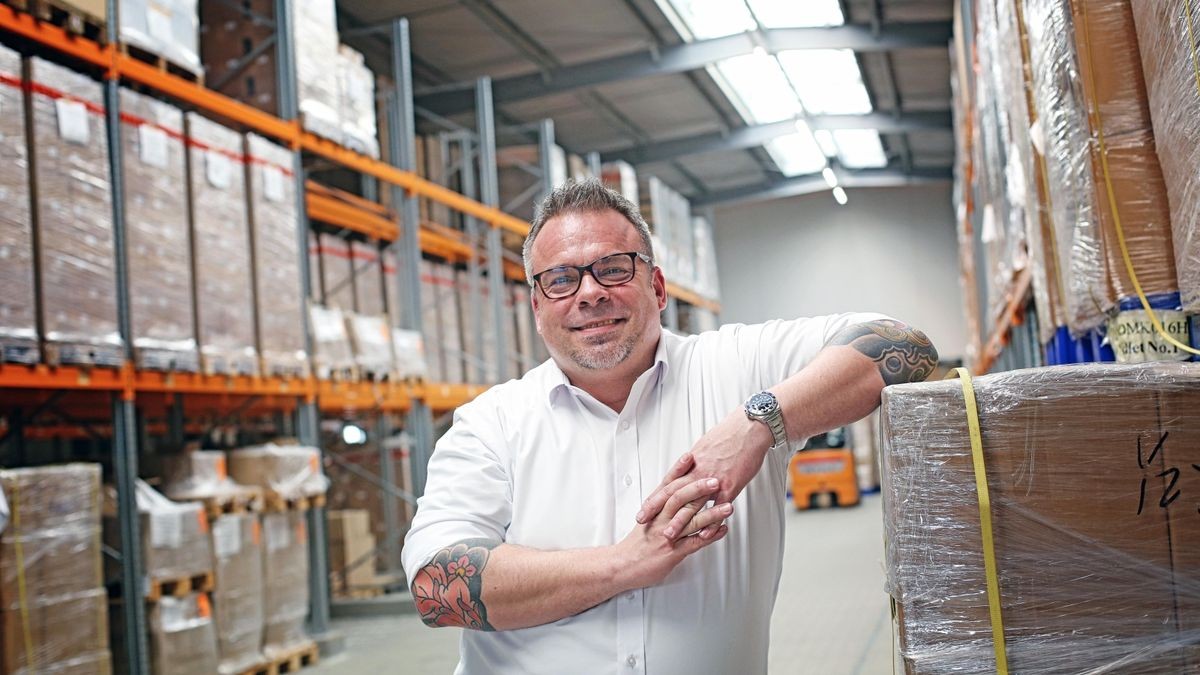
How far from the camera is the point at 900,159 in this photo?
20812mm

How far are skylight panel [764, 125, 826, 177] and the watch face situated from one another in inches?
625

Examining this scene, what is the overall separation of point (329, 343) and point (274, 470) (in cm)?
120

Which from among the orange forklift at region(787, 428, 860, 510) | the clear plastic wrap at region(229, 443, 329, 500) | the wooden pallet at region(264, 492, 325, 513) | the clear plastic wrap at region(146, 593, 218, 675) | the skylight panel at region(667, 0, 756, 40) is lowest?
the orange forklift at region(787, 428, 860, 510)

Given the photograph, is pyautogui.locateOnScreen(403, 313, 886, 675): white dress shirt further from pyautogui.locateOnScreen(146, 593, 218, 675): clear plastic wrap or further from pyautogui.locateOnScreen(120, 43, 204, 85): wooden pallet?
pyautogui.locateOnScreen(120, 43, 204, 85): wooden pallet

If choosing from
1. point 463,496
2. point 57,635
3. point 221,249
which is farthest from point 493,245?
point 463,496

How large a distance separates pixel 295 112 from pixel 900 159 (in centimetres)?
1575

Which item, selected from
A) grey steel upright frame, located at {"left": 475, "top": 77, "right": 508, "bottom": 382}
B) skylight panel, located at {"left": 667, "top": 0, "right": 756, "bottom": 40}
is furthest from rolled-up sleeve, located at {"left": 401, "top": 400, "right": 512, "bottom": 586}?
skylight panel, located at {"left": 667, "top": 0, "right": 756, "bottom": 40}

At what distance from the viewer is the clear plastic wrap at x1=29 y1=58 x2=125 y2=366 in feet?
16.4

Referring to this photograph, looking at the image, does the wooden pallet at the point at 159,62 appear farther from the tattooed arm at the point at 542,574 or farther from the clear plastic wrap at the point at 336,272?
the tattooed arm at the point at 542,574

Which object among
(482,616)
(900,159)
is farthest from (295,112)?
(900,159)

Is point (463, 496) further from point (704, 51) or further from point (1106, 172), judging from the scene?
point (704, 51)

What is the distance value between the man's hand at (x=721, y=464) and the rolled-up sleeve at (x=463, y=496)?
0.44 metres

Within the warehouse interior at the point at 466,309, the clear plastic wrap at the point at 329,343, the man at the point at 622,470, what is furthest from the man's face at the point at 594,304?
the clear plastic wrap at the point at 329,343

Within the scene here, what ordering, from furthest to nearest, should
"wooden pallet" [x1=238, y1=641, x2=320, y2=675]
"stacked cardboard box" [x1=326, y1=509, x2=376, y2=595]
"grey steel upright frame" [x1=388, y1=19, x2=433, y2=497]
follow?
"stacked cardboard box" [x1=326, y1=509, x2=376, y2=595] → "grey steel upright frame" [x1=388, y1=19, x2=433, y2=497] → "wooden pallet" [x1=238, y1=641, x2=320, y2=675]
